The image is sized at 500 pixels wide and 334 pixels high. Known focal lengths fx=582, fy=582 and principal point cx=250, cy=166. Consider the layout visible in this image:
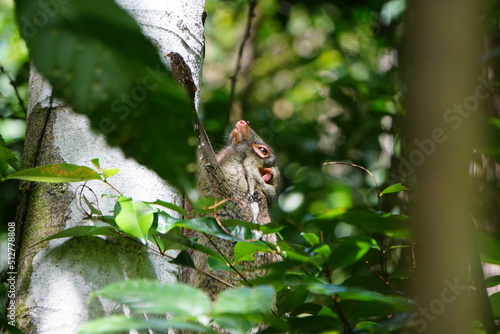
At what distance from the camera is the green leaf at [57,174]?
198 centimetres

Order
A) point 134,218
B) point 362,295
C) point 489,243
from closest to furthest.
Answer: point 362,295
point 489,243
point 134,218

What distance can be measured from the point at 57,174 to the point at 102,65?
1.51 meters

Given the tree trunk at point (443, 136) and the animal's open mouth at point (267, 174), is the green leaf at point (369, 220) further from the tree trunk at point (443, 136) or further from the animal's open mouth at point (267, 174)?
the animal's open mouth at point (267, 174)

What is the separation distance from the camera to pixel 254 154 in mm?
4676

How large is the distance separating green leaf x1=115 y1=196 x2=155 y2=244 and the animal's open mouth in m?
2.67

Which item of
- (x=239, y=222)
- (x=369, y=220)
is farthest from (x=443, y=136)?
(x=239, y=222)

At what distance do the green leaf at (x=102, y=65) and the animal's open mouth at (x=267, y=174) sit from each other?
13.0 ft

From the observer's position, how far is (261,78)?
26.9 ft

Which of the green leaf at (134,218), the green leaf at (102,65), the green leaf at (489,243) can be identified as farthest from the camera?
the green leaf at (134,218)

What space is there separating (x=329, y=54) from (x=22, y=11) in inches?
349

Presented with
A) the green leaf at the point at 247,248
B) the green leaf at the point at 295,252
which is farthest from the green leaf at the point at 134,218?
the green leaf at the point at 295,252

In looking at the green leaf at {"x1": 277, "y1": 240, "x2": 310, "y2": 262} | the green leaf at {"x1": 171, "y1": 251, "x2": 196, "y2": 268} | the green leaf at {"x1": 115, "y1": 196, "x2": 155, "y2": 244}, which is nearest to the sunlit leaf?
the green leaf at {"x1": 115, "y1": 196, "x2": 155, "y2": 244}

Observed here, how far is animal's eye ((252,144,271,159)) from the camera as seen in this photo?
15.3 feet

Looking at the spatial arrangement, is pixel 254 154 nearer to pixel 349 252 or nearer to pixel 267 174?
pixel 267 174
